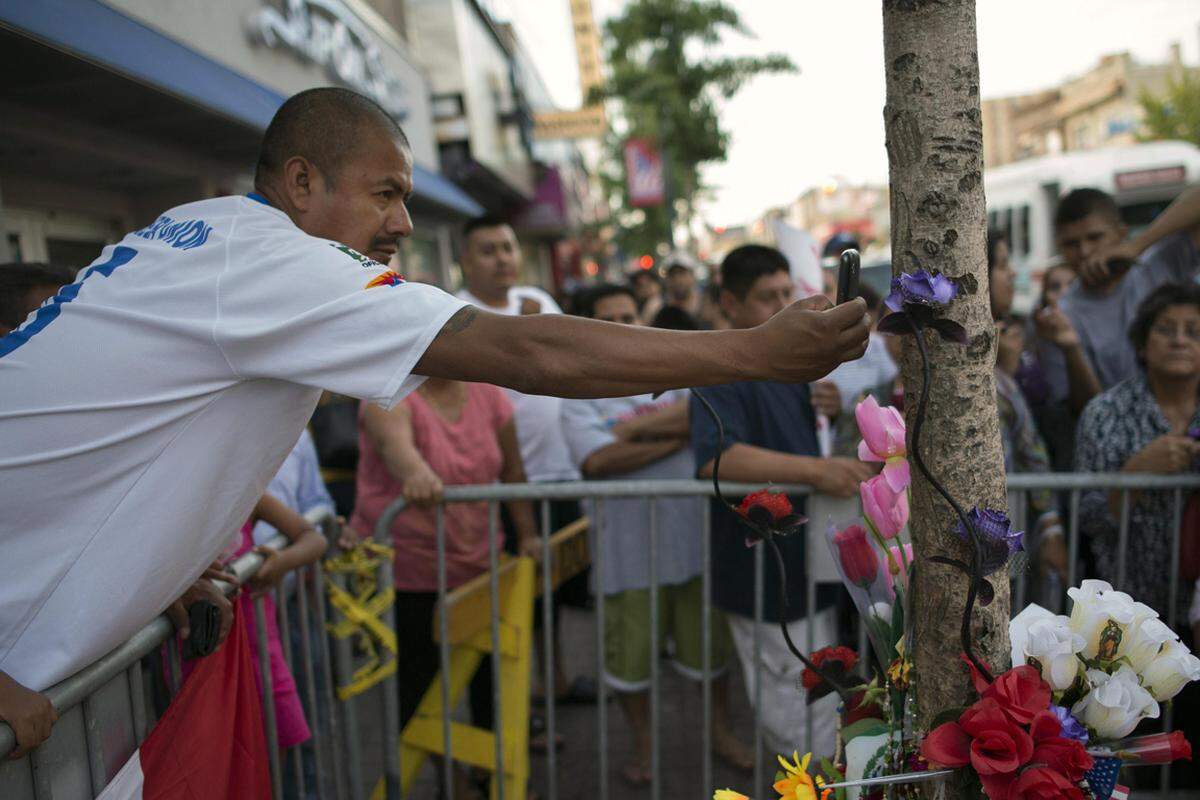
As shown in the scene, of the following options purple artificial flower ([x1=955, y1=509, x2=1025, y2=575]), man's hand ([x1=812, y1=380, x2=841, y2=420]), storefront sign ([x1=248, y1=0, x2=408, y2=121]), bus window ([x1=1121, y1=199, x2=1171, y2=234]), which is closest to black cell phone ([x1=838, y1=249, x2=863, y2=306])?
purple artificial flower ([x1=955, y1=509, x2=1025, y2=575])

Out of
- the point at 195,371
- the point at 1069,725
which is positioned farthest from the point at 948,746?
the point at 195,371

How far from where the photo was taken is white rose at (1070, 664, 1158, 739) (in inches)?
52.9

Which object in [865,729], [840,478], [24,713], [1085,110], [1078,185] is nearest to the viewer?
[24,713]

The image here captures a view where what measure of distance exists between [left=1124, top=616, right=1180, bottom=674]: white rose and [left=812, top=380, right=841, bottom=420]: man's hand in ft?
6.71

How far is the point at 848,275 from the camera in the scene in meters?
1.28

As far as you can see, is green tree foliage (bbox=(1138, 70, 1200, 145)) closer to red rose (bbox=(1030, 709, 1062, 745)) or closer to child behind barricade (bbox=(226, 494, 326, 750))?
child behind barricade (bbox=(226, 494, 326, 750))

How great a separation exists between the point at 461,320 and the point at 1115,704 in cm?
120

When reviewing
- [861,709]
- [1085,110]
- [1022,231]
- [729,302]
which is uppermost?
[1085,110]

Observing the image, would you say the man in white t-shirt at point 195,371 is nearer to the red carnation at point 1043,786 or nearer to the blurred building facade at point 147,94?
the red carnation at point 1043,786

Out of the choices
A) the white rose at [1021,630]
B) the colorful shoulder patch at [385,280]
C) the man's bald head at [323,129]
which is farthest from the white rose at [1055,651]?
the man's bald head at [323,129]

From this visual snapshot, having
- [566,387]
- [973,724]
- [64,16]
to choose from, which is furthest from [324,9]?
[973,724]

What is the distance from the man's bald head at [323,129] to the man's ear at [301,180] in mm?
11

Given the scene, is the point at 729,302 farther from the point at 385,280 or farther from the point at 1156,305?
the point at 385,280

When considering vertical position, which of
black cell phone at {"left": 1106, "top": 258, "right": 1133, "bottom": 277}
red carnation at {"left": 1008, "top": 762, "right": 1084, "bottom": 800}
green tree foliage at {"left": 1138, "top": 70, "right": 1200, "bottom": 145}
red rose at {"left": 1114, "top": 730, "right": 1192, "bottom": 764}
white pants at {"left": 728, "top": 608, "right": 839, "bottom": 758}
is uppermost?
green tree foliage at {"left": 1138, "top": 70, "right": 1200, "bottom": 145}
